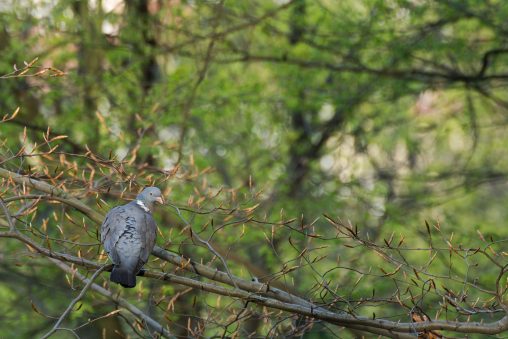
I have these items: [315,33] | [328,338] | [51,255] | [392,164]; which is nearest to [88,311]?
[328,338]

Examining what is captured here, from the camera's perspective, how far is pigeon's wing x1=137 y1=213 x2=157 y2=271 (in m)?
5.53

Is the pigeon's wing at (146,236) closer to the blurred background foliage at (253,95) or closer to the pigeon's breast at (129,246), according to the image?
the pigeon's breast at (129,246)

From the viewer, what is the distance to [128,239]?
5598 millimetres

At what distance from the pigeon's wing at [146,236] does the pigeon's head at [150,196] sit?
0.14 metres

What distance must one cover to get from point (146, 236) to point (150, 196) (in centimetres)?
51

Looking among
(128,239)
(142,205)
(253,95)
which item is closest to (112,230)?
(128,239)

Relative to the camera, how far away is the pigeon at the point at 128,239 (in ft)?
17.8

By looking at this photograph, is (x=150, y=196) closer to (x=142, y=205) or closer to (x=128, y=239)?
(x=142, y=205)

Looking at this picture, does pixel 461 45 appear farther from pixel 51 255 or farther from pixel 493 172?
pixel 51 255

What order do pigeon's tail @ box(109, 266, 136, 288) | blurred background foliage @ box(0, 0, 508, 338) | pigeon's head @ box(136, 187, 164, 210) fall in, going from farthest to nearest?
blurred background foliage @ box(0, 0, 508, 338) → pigeon's head @ box(136, 187, 164, 210) → pigeon's tail @ box(109, 266, 136, 288)

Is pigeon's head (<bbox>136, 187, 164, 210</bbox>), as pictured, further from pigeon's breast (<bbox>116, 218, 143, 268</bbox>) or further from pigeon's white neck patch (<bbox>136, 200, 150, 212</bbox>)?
pigeon's breast (<bbox>116, 218, 143, 268</bbox>)

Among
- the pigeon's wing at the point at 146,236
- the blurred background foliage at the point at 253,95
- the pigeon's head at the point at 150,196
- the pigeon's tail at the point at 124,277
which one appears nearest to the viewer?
the pigeon's tail at the point at 124,277

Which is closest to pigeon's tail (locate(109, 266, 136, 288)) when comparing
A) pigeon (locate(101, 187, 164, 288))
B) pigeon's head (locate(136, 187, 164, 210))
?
pigeon (locate(101, 187, 164, 288))

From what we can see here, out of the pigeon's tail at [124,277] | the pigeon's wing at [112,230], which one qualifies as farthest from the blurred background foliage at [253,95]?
the pigeon's tail at [124,277]
